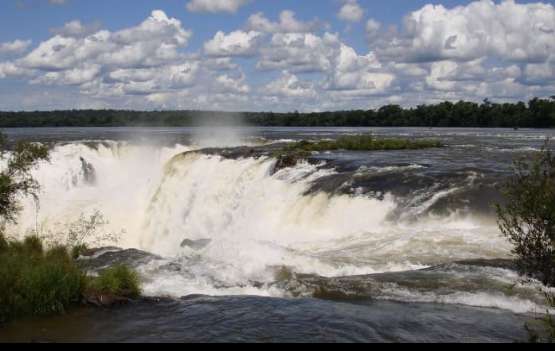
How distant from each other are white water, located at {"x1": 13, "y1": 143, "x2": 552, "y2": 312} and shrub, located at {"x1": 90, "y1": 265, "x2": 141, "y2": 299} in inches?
19.8

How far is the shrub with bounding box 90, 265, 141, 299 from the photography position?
9773mm

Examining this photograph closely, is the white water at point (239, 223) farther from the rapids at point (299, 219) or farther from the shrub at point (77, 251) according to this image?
the shrub at point (77, 251)

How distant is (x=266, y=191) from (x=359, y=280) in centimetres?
1087

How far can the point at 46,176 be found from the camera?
100 ft

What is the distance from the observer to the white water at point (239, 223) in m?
12.0

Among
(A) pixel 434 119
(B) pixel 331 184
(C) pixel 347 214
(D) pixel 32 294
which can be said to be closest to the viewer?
(D) pixel 32 294

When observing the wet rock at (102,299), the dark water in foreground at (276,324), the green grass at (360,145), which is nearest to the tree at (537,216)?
the dark water in foreground at (276,324)

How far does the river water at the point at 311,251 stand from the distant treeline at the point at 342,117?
157 feet

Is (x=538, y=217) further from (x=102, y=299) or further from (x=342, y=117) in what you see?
(x=342, y=117)

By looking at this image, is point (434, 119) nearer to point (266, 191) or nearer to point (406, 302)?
point (266, 191)

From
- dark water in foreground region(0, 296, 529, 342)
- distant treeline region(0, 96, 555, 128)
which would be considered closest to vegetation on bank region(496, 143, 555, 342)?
dark water in foreground region(0, 296, 529, 342)

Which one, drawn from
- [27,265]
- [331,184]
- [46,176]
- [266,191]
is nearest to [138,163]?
[46,176]

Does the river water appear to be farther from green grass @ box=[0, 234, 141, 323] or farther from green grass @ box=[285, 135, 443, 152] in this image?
green grass @ box=[285, 135, 443, 152]

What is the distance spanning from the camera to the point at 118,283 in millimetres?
9945
